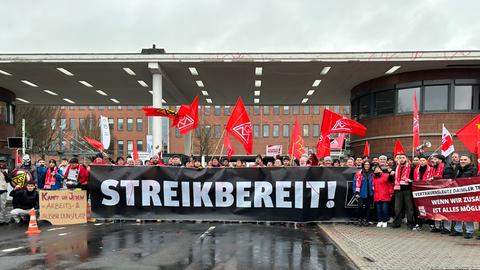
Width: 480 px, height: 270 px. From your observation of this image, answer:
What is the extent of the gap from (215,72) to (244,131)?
33.6 feet

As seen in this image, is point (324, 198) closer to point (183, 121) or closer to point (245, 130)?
point (245, 130)

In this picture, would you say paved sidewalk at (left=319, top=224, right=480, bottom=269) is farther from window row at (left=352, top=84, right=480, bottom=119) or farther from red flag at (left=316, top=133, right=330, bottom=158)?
window row at (left=352, top=84, right=480, bottom=119)

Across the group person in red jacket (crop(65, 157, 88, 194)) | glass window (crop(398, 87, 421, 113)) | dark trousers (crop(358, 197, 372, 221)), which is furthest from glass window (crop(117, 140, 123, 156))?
dark trousers (crop(358, 197, 372, 221))

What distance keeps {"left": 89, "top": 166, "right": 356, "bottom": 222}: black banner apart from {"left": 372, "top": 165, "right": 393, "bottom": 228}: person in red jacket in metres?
0.66

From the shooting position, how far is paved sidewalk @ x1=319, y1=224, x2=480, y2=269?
7224mm

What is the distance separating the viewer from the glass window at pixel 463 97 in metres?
22.2

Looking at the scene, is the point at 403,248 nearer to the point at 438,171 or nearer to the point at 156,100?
the point at 438,171

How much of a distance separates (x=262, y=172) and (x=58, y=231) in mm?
5424

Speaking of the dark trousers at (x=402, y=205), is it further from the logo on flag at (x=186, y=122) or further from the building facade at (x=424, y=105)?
the building facade at (x=424, y=105)

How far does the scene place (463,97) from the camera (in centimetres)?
2230

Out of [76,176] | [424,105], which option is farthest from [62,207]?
[424,105]

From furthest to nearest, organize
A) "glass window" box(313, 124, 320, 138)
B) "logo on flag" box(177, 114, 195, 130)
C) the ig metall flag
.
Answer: "glass window" box(313, 124, 320, 138) → the ig metall flag → "logo on flag" box(177, 114, 195, 130)

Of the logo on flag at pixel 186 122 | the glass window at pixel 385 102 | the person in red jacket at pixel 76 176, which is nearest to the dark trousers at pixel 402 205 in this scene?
the logo on flag at pixel 186 122

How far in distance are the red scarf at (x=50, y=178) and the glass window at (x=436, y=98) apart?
56.8 ft
